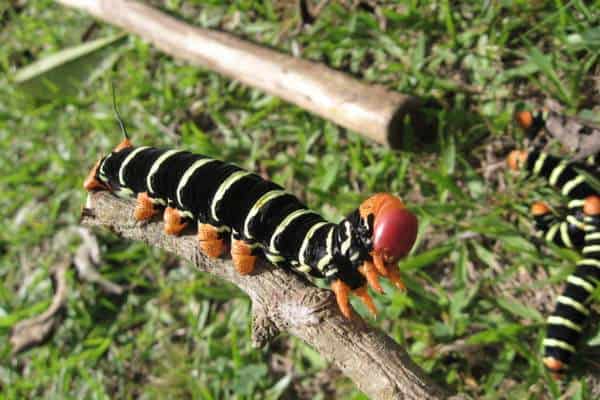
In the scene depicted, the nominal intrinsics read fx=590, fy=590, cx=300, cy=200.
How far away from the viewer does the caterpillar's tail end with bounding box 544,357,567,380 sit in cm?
338

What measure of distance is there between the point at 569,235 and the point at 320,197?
5.54 ft

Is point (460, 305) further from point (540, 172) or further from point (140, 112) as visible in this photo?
point (140, 112)

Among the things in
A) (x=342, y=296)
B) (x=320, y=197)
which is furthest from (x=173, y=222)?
(x=320, y=197)

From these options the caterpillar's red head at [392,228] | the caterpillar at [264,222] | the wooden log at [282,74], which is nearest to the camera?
the caterpillar's red head at [392,228]

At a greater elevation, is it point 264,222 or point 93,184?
point 264,222

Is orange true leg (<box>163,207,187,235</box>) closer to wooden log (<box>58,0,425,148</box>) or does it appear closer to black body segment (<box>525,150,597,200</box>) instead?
wooden log (<box>58,0,425,148</box>)

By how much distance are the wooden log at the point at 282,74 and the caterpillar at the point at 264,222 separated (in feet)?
5.23

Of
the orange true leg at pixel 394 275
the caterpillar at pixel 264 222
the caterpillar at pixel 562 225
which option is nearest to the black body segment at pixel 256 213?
the caterpillar at pixel 264 222

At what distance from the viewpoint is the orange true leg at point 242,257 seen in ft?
8.13

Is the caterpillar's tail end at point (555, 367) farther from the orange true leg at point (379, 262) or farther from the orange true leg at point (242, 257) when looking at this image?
the orange true leg at point (242, 257)

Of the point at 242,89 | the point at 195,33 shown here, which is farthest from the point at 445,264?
the point at 195,33

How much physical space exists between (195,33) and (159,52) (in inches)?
35.9

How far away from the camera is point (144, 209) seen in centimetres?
290

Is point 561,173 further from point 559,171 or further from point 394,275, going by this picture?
point 394,275
